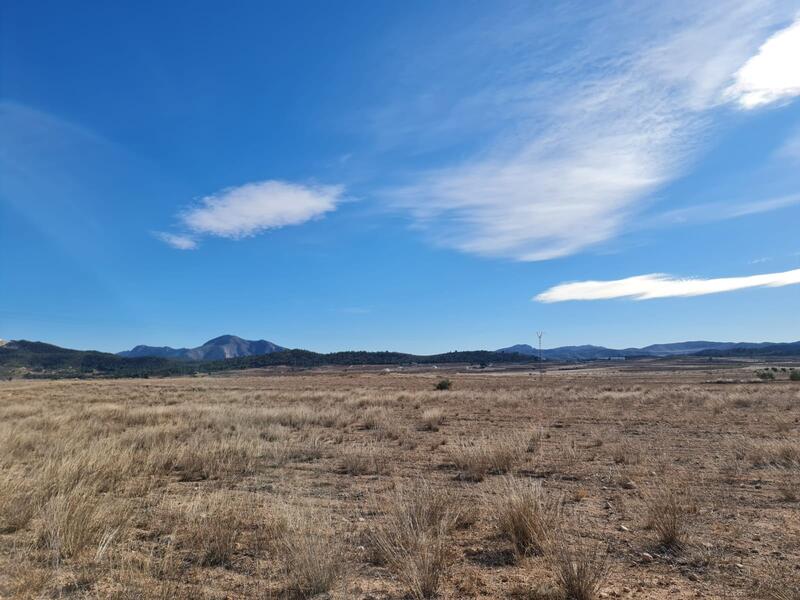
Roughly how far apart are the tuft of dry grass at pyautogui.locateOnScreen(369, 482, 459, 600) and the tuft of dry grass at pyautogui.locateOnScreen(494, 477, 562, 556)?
58 centimetres

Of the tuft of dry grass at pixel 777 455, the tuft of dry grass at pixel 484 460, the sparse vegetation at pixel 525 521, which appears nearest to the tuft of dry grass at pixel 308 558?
the sparse vegetation at pixel 525 521

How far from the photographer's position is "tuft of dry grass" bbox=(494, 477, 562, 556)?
537cm

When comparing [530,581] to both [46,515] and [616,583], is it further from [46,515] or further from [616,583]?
[46,515]

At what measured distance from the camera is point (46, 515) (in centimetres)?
597

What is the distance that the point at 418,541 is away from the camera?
4914 millimetres

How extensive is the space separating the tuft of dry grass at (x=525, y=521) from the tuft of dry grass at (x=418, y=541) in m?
0.58

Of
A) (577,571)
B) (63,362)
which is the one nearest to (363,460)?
(577,571)

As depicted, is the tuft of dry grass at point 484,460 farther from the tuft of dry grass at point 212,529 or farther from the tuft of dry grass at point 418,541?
the tuft of dry grass at point 212,529

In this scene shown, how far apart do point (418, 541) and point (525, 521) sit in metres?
1.48

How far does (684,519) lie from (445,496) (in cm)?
306

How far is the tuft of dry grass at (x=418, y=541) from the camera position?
4.40 m

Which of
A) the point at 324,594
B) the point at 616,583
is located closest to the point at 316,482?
the point at 324,594

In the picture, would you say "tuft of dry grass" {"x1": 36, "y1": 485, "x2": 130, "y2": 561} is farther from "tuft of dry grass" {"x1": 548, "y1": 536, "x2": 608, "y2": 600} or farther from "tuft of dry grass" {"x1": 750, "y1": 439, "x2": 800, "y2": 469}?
"tuft of dry grass" {"x1": 750, "y1": 439, "x2": 800, "y2": 469}

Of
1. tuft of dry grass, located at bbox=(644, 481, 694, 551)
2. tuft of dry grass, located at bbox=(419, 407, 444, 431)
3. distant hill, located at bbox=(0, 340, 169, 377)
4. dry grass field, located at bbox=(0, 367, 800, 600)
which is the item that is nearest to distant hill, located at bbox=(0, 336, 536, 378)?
distant hill, located at bbox=(0, 340, 169, 377)
